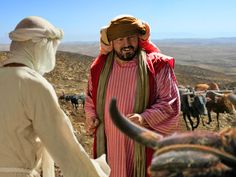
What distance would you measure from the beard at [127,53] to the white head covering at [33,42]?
79 cm

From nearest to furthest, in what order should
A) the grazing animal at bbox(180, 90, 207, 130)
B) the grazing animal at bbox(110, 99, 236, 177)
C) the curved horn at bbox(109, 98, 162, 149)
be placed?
the grazing animal at bbox(110, 99, 236, 177)
the curved horn at bbox(109, 98, 162, 149)
the grazing animal at bbox(180, 90, 207, 130)

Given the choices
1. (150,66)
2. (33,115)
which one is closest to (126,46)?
(150,66)

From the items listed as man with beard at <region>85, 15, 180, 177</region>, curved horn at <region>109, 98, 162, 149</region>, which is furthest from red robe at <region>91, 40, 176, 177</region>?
curved horn at <region>109, 98, 162, 149</region>

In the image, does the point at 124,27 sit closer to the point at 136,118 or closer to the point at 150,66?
the point at 150,66

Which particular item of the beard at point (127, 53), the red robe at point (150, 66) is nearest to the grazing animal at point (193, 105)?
the red robe at point (150, 66)

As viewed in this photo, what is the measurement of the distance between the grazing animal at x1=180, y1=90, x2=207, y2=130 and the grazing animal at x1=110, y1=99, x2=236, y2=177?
15.0 meters

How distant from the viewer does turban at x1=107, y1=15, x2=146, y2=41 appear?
367cm

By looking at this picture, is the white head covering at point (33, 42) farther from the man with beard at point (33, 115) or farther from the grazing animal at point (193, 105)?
the grazing animal at point (193, 105)

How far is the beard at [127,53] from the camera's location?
3750mm

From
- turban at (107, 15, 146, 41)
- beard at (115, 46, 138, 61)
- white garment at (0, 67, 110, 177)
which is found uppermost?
turban at (107, 15, 146, 41)

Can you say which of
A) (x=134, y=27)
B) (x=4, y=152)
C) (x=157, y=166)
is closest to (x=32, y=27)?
(x=4, y=152)

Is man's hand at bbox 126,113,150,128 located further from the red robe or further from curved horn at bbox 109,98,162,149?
curved horn at bbox 109,98,162,149

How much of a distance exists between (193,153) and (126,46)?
8.49ft

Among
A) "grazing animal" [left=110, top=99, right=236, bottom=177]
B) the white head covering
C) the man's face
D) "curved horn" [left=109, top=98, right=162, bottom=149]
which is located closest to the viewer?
"grazing animal" [left=110, top=99, right=236, bottom=177]
